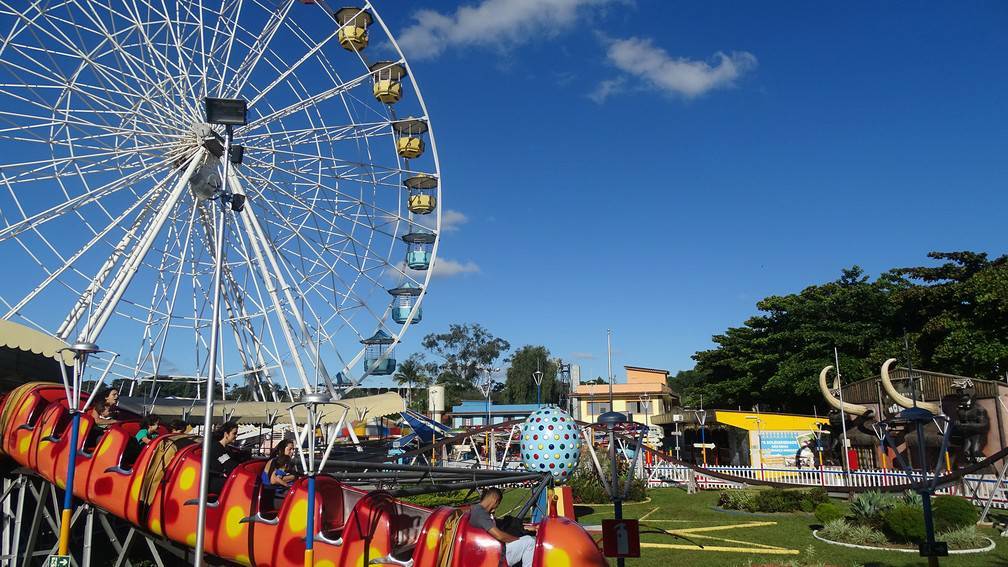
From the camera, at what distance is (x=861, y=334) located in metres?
47.3

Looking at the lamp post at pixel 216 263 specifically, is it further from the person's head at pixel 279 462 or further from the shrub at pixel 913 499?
the shrub at pixel 913 499

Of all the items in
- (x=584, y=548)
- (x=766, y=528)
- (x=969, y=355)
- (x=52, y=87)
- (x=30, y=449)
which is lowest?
(x=766, y=528)

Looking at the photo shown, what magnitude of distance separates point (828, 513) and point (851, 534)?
4.89ft

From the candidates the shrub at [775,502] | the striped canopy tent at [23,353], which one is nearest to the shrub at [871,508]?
the shrub at [775,502]

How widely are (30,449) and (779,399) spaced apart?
156 ft

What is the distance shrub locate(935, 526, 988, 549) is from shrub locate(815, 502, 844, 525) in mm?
2236

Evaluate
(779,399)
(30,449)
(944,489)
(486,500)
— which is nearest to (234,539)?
(486,500)

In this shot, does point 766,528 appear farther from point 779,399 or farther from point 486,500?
point 779,399

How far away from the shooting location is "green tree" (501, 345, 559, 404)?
82.4m

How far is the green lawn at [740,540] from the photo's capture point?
12539mm

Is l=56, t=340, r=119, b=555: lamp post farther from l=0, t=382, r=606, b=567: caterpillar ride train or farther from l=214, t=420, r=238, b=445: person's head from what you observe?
l=214, t=420, r=238, b=445: person's head

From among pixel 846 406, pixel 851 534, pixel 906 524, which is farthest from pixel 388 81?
pixel 846 406

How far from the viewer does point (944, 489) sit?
20141 mm

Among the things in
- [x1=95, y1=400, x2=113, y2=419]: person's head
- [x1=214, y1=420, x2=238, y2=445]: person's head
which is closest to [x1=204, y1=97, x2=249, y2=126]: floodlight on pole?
[x1=214, y1=420, x2=238, y2=445]: person's head
